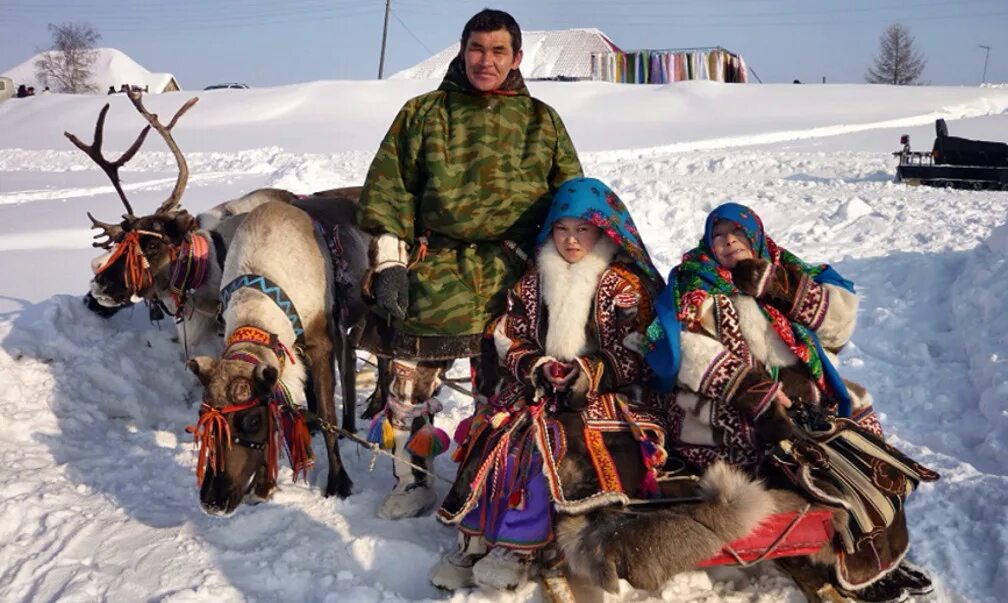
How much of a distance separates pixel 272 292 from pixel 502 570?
170 centimetres

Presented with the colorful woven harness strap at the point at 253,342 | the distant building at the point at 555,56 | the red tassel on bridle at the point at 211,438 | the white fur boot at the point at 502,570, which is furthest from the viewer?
the distant building at the point at 555,56

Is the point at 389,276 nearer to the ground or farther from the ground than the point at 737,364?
farther from the ground

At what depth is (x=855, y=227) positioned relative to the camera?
8281 mm

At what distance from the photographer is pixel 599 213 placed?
9.64 ft

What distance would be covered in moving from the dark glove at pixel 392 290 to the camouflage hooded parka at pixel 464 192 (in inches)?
2.5

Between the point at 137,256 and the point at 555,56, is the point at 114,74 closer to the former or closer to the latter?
the point at 555,56

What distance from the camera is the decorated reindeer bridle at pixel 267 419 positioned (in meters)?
3.05

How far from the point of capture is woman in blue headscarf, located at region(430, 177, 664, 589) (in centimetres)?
274

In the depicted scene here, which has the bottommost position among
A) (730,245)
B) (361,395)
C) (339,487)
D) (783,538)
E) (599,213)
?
(361,395)

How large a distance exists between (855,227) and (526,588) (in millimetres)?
6865

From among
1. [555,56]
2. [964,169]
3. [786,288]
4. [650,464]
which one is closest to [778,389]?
[786,288]

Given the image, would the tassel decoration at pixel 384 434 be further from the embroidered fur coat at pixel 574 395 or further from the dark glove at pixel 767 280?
the dark glove at pixel 767 280

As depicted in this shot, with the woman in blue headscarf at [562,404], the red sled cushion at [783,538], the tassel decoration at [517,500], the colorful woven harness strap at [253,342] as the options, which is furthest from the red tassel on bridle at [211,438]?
the red sled cushion at [783,538]

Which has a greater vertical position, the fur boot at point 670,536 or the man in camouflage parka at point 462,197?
the man in camouflage parka at point 462,197
